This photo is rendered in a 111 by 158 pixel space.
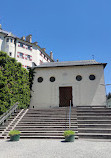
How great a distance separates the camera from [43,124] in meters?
10.0

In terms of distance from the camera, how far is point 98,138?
26.7 feet

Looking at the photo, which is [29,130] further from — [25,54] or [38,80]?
[25,54]

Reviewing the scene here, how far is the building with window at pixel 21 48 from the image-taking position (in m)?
33.0

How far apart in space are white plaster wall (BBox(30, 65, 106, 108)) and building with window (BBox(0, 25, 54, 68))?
1652 cm

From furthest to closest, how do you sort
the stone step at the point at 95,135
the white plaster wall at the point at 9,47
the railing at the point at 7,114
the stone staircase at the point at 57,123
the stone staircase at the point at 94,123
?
the white plaster wall at the point at 9,47 → the railing at the point at 7,114 → the stone staircase at the point at 57,123 → the stone staircase at the point at 94,123 → the stone step at the point at 95,135

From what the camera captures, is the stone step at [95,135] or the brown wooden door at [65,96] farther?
the brown wooden door at [65,96]

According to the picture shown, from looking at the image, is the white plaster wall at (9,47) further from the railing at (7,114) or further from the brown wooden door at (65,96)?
the railing at (7,114)

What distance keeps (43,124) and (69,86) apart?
7161 mm

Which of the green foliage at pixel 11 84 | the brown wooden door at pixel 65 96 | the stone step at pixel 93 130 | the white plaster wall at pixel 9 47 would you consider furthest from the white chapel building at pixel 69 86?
the white plaster wall at pixel 9 47

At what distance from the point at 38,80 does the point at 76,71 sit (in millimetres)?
4709

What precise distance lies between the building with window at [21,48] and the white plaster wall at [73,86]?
16.5 meters

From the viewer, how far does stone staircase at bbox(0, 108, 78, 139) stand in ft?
28.9

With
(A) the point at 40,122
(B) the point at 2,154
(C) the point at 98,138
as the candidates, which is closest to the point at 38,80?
(A) the point at 40,122

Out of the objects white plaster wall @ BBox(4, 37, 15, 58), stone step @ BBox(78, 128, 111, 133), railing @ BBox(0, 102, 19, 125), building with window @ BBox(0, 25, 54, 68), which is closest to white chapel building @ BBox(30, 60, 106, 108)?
railing @ BBox(0, 102, 19, 125)
